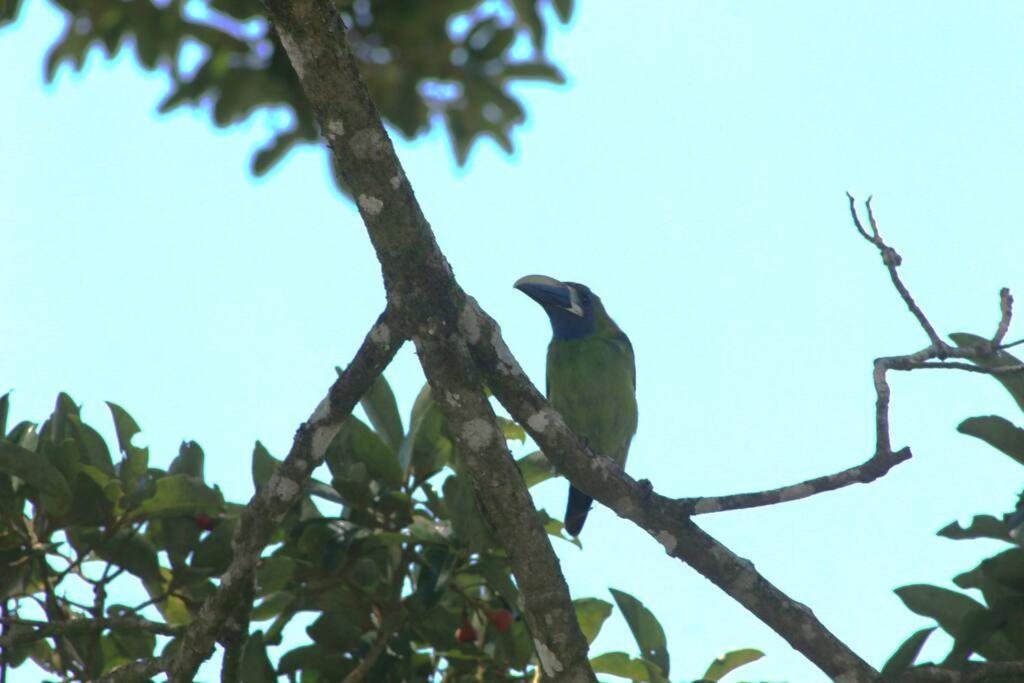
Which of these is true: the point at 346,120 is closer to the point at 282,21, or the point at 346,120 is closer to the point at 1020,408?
the point at 282,21

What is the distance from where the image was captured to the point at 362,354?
11.8 ft

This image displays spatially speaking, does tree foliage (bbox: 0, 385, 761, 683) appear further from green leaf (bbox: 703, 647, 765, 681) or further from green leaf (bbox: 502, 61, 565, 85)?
green leaf (bbox: 502, 61, 565, 85)

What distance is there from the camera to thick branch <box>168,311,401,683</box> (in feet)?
11.9

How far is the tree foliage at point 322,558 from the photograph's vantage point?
12.8ft

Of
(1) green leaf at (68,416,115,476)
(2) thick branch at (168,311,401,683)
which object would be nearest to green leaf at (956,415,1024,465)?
(2) thick branch at (168,311,401,683)

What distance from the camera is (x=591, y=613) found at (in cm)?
419

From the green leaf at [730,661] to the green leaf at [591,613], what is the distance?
0.41m

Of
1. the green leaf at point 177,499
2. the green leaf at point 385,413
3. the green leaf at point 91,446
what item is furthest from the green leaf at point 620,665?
the green leaf at point 91,446

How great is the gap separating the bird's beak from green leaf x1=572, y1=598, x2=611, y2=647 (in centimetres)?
222

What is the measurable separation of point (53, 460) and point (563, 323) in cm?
314

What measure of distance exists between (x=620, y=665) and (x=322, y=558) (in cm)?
105

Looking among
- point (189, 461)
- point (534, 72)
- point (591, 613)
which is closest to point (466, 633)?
point (591, 613)

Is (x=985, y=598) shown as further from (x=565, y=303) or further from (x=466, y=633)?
(x=565, y=303)

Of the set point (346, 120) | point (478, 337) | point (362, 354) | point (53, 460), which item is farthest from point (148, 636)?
point (346, 120)
